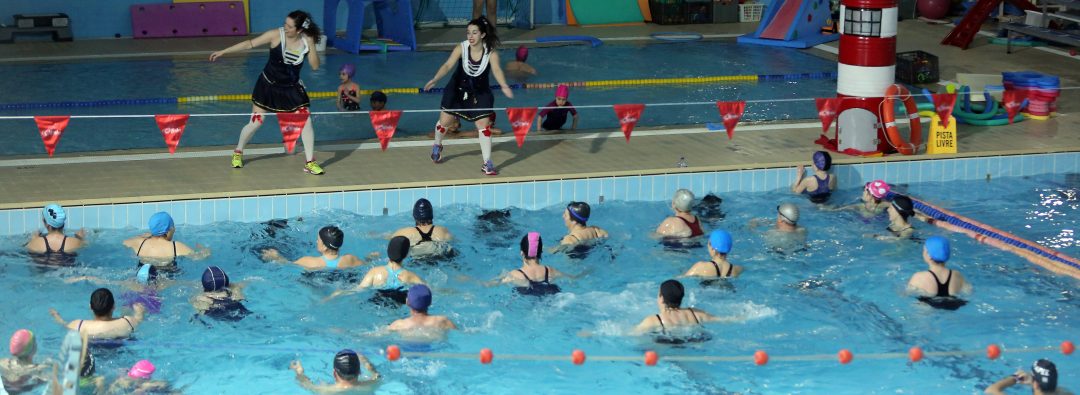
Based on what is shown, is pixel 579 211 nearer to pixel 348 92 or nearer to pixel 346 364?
pixel 346 364

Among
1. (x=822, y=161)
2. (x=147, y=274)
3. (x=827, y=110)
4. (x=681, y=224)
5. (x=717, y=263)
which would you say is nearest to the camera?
(x=147, y=274)

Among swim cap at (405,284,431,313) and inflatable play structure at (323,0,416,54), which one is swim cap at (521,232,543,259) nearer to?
swim cap at (405,284,431,313)

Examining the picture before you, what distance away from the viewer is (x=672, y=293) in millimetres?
8156

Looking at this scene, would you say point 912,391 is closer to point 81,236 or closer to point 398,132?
point 81,236

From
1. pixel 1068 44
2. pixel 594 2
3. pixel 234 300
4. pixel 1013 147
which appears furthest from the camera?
pixel 594 2

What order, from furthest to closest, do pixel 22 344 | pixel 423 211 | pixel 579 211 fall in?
pixel 579 211
pixel 423 211
pixel 22 344

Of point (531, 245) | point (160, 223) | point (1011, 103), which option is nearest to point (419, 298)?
point (531, 245)

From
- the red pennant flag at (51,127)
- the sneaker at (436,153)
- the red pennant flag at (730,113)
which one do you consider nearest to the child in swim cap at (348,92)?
the sneaker at (436,153)

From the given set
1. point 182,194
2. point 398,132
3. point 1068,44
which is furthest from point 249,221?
point 1068,44

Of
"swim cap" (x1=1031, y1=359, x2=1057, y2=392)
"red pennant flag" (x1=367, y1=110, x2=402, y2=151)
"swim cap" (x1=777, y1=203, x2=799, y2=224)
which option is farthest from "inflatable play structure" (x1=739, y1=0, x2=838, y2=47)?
"swim cap" (x1=1031, y1=359, x2=1057, y2=392)

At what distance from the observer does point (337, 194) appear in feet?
36.2

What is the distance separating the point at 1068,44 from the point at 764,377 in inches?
493

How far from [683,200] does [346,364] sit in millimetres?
3962

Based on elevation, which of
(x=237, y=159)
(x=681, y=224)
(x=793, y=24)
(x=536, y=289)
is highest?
(x=793, y=24)
